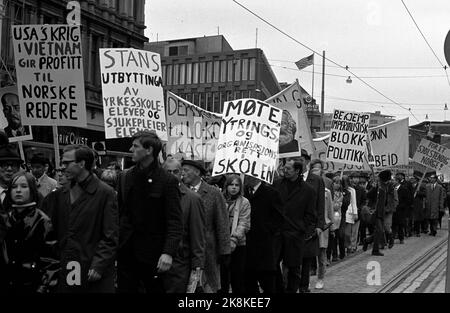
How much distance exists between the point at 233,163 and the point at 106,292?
312 cm

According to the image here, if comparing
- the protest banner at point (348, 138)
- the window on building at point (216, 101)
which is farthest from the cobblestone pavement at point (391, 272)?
the window on building at point (216, 101)

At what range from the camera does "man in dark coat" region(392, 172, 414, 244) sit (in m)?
18.6

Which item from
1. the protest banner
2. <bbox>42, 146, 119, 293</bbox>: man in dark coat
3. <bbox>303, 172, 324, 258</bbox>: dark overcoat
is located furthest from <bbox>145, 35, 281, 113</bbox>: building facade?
<bbox>42, 146, 119, 293</bbox>: man in dark coat

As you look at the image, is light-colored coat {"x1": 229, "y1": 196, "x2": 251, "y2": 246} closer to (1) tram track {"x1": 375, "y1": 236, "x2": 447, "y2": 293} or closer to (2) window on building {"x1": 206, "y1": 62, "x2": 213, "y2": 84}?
(1) tram track {"x1": 375, "y1": 236, "x2": 447, "y2": 293}

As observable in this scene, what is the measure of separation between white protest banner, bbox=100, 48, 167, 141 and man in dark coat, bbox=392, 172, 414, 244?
10.2 metres

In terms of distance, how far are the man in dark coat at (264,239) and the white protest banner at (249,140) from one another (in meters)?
0.26

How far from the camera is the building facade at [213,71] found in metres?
88.7

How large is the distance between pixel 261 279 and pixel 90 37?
32.2 meters

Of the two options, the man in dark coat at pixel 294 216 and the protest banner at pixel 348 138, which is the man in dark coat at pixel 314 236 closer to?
the man in dark coat at pixel 294 216

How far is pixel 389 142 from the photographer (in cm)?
1736

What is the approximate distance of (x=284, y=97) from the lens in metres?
13.2

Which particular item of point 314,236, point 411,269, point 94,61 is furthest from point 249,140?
point 94,61
